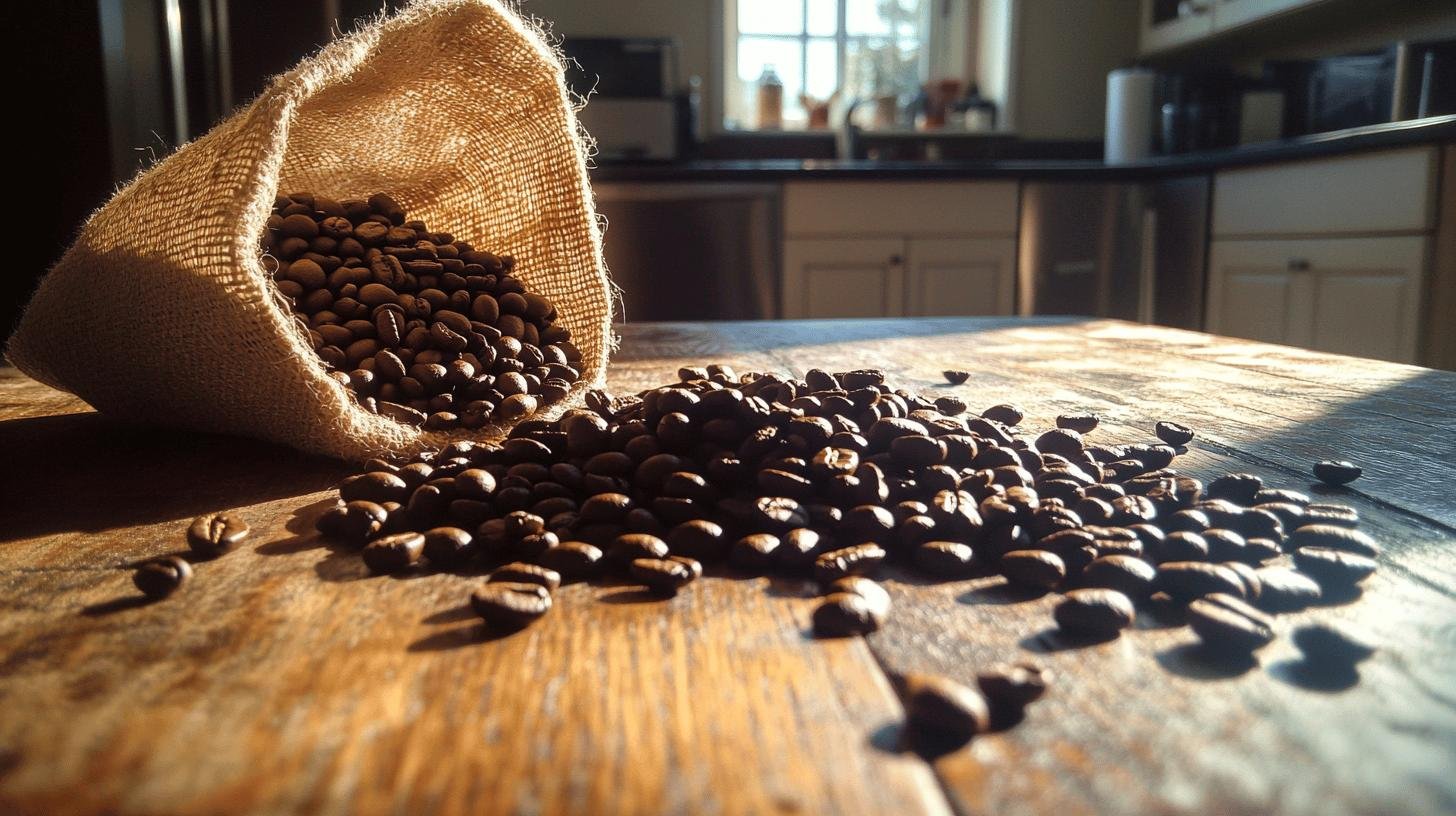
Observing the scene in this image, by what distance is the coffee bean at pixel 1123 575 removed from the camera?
0.59 m

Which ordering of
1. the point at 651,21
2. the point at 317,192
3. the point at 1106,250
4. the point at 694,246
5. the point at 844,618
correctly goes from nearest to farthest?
the point at 844,618 → the point at 317,192 → the point at 694,246 → the point at 1106,250 → the point at 651,21

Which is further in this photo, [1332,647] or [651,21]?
[651,21]

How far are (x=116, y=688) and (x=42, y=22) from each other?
2320mm

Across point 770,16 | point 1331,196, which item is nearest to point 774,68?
point 770,16

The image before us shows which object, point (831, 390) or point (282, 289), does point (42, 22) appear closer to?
point (282, 289)

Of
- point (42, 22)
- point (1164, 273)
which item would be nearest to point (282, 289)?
point (42, 22)

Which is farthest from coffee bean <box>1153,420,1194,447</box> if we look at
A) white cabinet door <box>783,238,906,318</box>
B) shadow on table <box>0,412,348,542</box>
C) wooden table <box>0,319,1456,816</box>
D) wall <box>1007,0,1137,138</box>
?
wall <box>1007,0,1137,138</box>

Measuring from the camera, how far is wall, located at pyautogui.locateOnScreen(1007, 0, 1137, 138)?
4.64 metres

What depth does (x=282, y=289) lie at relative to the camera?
106cm

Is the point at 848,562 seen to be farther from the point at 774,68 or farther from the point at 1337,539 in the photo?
the point at 774,68

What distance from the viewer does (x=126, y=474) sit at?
2.92 ft

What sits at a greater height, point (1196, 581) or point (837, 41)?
point (837, 41)

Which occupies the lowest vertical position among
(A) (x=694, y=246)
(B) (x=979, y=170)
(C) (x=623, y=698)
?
(C) (x=623, y=698)

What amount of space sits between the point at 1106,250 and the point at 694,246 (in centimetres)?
151
